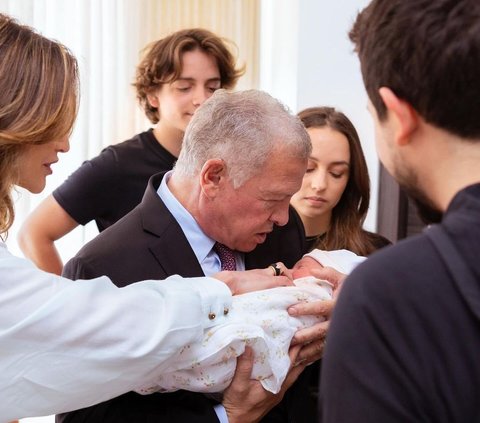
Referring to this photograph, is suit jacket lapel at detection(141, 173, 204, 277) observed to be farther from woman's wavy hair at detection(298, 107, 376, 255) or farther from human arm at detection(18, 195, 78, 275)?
human arm at detection(18, 195, 78, 275)

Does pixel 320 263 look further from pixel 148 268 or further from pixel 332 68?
pixel 332 68

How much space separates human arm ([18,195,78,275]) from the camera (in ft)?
9.77

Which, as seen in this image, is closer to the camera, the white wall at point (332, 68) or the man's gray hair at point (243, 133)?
the man's gray hair at point (243, 133)

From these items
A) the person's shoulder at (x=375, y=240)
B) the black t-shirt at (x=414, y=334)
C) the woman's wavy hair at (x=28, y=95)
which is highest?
the woman's wavy hair at (x=28, y=95)

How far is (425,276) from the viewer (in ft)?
2.87

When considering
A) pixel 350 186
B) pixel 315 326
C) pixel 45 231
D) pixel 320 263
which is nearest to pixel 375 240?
pixel 350 186

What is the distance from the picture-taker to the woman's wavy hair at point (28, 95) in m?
1.42

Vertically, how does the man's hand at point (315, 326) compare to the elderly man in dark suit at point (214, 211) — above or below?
below

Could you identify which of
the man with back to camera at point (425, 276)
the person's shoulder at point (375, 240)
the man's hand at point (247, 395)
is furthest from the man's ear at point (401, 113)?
the person's shoulder at point (375, 240)

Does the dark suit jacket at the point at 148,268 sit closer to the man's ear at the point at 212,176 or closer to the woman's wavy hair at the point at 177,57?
the man's ear at the point at 212,176

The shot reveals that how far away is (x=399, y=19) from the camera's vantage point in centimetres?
93

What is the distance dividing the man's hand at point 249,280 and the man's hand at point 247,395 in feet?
0.45

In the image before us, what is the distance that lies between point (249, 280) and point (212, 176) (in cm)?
28

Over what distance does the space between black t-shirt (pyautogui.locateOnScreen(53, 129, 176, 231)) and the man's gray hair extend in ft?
3.77
